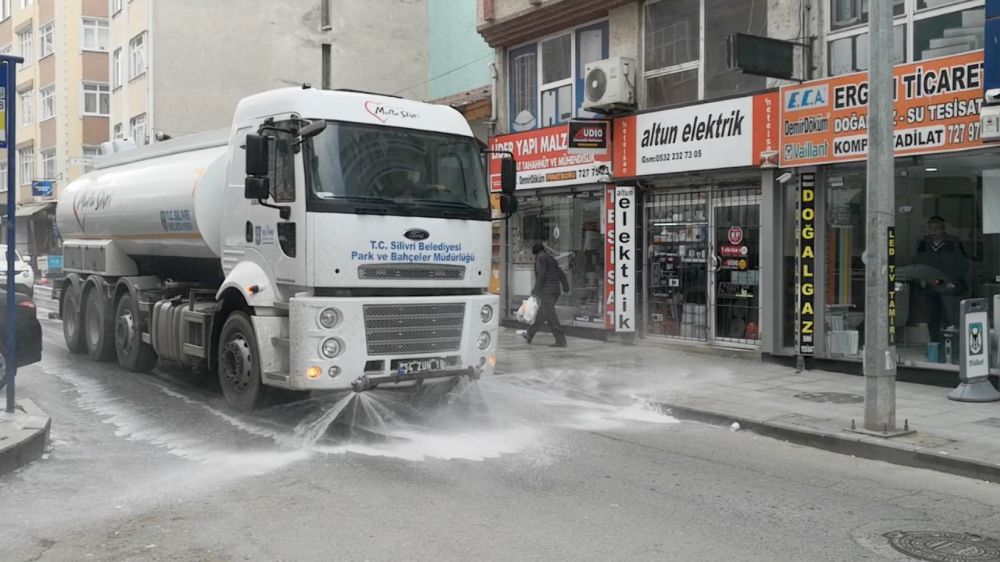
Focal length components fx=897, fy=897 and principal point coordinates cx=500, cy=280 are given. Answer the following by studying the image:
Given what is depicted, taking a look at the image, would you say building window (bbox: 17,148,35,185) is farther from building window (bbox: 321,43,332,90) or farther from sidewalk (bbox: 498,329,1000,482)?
sidewalk (bbox: 498,329,1000,482)

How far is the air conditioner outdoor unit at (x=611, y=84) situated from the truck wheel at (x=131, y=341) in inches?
320

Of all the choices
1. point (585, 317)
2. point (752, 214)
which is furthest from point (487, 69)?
point (752, 214)

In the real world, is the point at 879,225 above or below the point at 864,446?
above

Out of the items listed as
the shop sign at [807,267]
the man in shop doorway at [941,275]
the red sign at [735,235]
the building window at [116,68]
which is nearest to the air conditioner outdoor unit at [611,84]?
the red sign at [735,235]

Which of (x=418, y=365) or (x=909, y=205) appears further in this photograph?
(x=909, y=205)

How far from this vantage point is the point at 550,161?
17031 millimetres

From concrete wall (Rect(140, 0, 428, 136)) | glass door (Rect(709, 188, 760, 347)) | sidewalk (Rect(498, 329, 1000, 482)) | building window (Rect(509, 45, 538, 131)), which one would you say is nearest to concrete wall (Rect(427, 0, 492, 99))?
building window (Rect(509, 45, 538, 131))

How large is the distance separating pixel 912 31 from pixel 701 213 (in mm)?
4165

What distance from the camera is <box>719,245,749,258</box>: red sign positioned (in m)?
13.7

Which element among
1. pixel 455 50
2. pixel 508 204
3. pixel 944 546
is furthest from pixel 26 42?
pixel 944 546

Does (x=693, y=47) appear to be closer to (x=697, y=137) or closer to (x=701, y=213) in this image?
(x=697, y=137)

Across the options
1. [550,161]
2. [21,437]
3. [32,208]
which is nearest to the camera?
[21,437]

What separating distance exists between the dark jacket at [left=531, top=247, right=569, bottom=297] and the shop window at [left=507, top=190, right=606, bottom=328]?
114 centimetres

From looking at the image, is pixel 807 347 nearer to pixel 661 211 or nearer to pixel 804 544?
pixel 661 211
